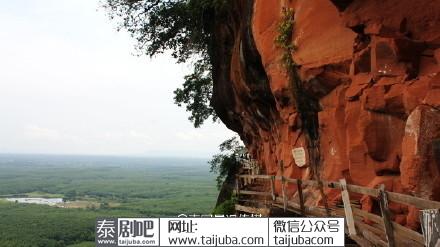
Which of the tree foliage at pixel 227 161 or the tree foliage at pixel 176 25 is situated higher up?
the tree foliage at pixel 176 25

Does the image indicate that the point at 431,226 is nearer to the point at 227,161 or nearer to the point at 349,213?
the point at 349,213

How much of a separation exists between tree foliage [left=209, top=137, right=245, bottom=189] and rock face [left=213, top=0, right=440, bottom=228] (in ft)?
35.4

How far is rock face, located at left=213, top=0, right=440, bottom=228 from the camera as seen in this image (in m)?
6.66

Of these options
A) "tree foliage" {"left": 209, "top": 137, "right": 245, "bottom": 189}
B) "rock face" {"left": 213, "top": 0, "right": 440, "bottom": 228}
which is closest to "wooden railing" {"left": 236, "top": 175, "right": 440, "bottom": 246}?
"rock face" {"left": 213, "top": 0, "right": 440, "bottom": 228}

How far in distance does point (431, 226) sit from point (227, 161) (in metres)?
22.5

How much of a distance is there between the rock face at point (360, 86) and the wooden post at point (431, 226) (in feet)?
7.07

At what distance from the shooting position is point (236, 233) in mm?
5828

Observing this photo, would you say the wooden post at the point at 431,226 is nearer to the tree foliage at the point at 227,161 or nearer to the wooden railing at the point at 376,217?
the wooden railing at the point at 376,217

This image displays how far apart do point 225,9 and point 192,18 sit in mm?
3118

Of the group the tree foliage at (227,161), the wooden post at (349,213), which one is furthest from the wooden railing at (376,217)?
the tree foliage at (227,161)

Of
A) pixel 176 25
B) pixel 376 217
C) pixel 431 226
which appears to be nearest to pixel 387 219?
pixel 376 217

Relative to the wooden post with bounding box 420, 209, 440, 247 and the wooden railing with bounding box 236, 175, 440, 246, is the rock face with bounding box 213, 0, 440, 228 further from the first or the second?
the wooden post with bounding box 420, 209, 440, 247

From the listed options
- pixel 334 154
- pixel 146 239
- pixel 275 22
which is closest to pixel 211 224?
pixel 146 239

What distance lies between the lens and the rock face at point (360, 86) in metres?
6.66
